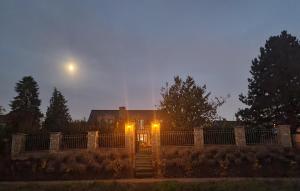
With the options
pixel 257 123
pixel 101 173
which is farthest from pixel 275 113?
pixel 101 173

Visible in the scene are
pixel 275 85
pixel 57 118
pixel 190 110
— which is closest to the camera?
pixel 275 85

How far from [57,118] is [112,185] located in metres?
30.8

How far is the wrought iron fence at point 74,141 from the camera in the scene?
Answer: 87.6 ft

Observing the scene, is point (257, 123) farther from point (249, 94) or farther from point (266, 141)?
point (266, 141)

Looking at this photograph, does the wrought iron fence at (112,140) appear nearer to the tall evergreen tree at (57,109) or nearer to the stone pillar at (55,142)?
the stone pillar at (55,142)

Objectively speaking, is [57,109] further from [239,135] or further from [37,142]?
[239,135]

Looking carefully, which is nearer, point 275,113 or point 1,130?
point 1,130

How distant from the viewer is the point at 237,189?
48.1 ft

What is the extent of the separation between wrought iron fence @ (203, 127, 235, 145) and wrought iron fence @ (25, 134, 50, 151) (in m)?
13.0

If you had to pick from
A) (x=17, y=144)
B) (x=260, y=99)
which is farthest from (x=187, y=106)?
(x=17, y=144)

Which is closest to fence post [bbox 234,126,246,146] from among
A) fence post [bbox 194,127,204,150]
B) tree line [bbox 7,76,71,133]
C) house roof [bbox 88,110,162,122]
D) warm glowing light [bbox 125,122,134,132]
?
fence post [bbox 194,127,204,150]

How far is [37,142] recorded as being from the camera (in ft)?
87.4

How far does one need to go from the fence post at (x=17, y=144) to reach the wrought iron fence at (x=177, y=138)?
11.3 metres

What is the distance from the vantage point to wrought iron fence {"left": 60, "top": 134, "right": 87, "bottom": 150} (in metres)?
26.7
